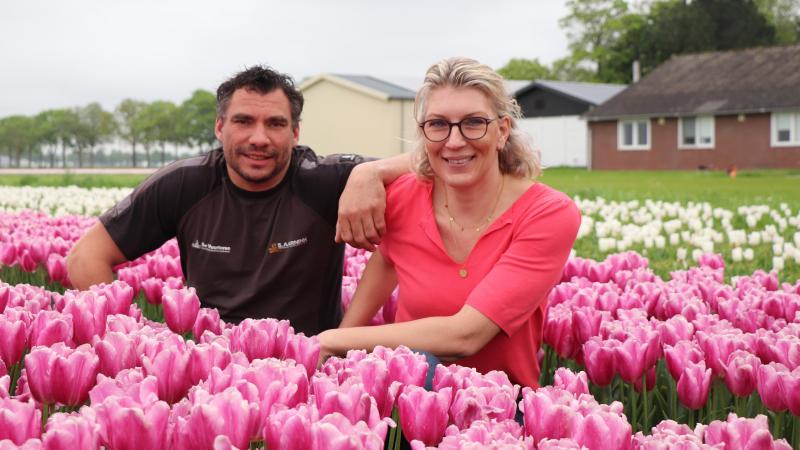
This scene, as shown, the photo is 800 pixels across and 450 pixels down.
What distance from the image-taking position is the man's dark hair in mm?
4762

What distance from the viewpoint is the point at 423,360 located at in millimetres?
2576

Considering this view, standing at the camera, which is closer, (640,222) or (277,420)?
(277,420)

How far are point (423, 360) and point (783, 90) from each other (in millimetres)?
42649

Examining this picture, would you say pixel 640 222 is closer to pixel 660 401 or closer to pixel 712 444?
pixel 660 401

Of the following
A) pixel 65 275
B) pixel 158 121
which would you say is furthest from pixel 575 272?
pixel 158 121

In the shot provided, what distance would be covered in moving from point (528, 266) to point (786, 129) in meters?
41.3

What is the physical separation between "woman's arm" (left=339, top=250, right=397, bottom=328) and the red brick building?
39.3 metres

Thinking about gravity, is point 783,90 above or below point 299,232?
above

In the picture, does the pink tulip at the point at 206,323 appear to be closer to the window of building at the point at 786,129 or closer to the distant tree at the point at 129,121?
the window of building at the point at 786,129

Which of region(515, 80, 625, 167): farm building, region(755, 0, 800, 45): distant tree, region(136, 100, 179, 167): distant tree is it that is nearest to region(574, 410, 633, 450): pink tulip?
region(515, 80, 625, 167): farm building

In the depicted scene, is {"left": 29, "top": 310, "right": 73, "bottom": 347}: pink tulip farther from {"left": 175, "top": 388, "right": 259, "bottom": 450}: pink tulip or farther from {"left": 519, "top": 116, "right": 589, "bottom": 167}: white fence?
{"left": 519, "top": 116, "right": 589, "bottom": 167}: white fence

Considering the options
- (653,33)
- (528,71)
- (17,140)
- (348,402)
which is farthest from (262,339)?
(17,140)

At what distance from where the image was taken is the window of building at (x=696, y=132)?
4344cm

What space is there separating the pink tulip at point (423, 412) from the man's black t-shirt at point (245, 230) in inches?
101
